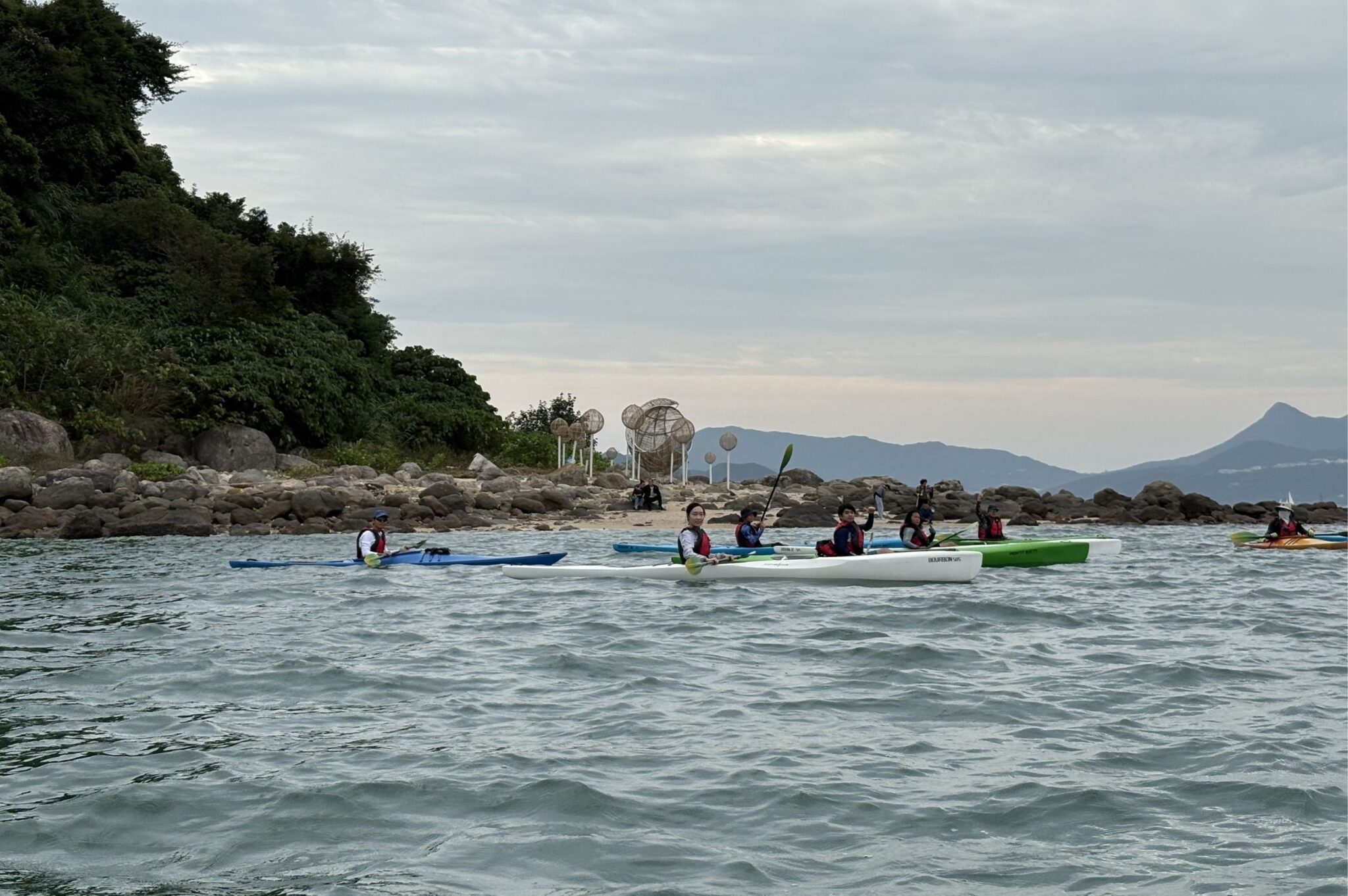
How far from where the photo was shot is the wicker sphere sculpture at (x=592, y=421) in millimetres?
45312

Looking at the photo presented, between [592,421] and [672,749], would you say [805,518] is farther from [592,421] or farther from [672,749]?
[672,749]

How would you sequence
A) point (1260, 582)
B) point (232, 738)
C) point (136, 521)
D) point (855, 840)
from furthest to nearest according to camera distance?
point (136, 521), point (1260, 582), point (232, 738), point (855, 840)

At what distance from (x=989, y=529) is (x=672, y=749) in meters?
15.7

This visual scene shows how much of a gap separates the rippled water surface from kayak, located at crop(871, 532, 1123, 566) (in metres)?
5.53

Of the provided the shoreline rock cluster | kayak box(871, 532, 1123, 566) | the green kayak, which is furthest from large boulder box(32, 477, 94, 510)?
the green kayak

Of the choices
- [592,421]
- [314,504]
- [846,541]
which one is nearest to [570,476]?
[592,421]

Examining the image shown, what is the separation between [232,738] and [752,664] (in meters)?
4.53

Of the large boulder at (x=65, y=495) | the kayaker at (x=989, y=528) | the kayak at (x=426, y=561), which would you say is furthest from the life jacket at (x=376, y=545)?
the large boulder at (x=65, y=495)

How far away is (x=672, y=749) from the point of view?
7.94 m

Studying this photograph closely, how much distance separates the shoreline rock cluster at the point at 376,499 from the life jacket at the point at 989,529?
1067cm

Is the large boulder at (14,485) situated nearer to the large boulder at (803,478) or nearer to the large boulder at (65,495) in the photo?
the large boulder at (65,495)

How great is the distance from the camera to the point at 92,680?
34.4 feet

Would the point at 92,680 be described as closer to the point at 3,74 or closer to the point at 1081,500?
the point at 1081,500

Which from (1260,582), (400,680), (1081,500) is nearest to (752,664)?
(400,680)
